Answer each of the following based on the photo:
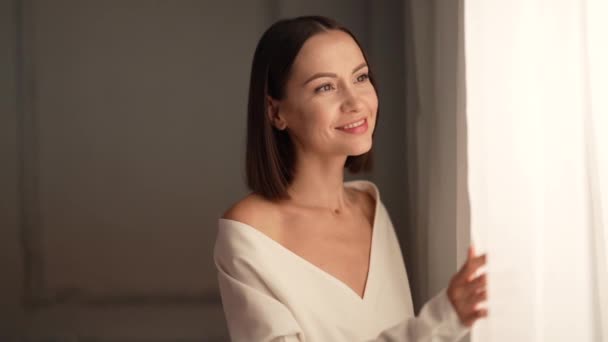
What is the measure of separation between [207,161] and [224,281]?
0.95m

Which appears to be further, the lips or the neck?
the neck

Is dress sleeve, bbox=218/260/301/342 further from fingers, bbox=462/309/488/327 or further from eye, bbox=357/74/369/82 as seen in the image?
eye, bbox=357/74/369/82

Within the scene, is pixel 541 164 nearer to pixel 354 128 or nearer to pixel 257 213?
pixel 354 128

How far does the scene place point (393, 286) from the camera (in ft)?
4.75

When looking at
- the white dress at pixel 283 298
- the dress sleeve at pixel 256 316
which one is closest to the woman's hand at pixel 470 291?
the white dress at pixel 283 298

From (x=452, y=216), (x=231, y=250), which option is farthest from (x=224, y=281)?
(x=452, y=216)

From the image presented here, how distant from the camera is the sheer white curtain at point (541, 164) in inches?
37.0

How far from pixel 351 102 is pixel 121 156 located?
112cm

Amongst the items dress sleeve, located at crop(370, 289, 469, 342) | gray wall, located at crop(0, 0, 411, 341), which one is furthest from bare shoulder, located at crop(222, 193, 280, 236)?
gray wall, located at crop(0, 0, 411, 341)

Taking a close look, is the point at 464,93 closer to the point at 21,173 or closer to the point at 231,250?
the point at 231,250

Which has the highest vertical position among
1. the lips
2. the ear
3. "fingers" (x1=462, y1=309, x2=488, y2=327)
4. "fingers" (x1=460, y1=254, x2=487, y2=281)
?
the ear

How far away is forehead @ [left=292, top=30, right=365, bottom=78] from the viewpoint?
4.22 feet

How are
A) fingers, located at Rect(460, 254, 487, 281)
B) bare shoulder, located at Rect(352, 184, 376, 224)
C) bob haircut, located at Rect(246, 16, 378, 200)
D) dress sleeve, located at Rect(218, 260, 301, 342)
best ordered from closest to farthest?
fingers, located at Rect(460, 254, 487, 281)
dress sleeve, located at Rect(218, 260, 301, 342)
bob haircut, located at Rect(246, 16, 378, 200)
bare shoulder, located at Rect(352, 184, 376, 224)

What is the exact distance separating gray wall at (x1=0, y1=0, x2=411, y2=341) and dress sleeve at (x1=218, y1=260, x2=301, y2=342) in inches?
37.3
